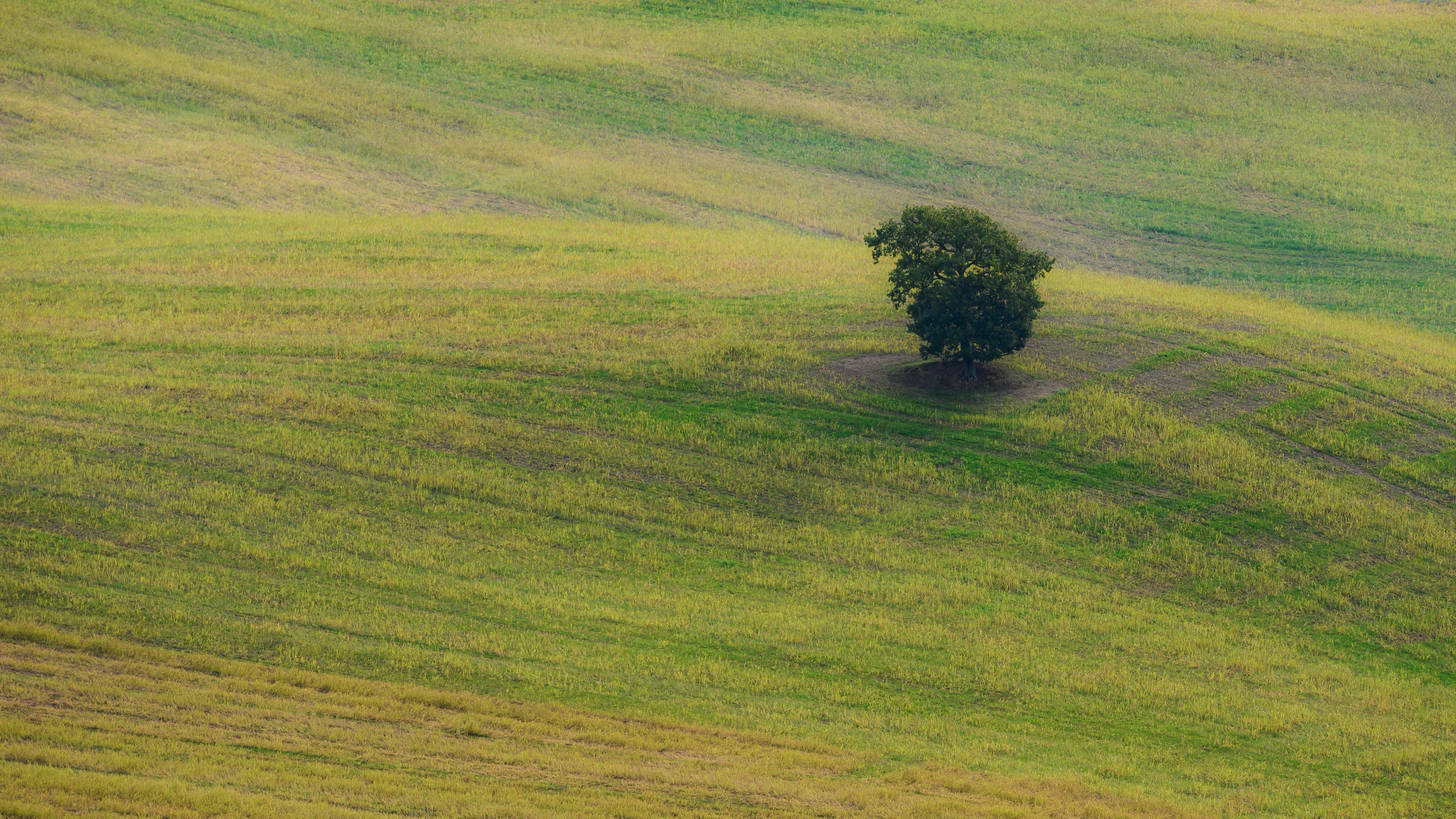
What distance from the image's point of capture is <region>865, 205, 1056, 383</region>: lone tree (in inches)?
1329

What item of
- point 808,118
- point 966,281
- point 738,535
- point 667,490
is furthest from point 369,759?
point 808,118

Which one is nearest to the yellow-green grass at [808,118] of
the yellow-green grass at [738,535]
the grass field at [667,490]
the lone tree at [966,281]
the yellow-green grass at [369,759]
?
the grass field at [667,490]

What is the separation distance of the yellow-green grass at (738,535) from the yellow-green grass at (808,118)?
13164 mm

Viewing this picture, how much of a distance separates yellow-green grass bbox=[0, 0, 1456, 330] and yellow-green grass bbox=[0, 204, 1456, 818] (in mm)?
13164

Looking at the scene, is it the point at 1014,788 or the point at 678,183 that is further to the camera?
the point at 678,183

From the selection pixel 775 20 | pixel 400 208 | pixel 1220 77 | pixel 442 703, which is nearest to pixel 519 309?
pixel 400 208

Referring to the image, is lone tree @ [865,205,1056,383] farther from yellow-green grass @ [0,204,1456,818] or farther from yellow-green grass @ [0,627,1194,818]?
yellow-green grass @ [0,627,1194,818]

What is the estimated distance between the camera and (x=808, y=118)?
221 feet

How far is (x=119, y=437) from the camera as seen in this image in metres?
30.4

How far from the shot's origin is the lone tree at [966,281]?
33750mm

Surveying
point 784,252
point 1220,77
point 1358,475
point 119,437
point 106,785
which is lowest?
point 106,785

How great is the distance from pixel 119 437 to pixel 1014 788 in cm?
2124

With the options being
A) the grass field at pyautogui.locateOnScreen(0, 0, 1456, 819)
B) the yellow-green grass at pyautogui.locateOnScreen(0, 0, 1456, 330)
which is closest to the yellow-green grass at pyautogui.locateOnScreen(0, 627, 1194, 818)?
the grass field at pyautogui.locateOnScreen(0, 0, 1456, 819)

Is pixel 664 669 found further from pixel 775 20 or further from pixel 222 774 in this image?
pixel 775 20
